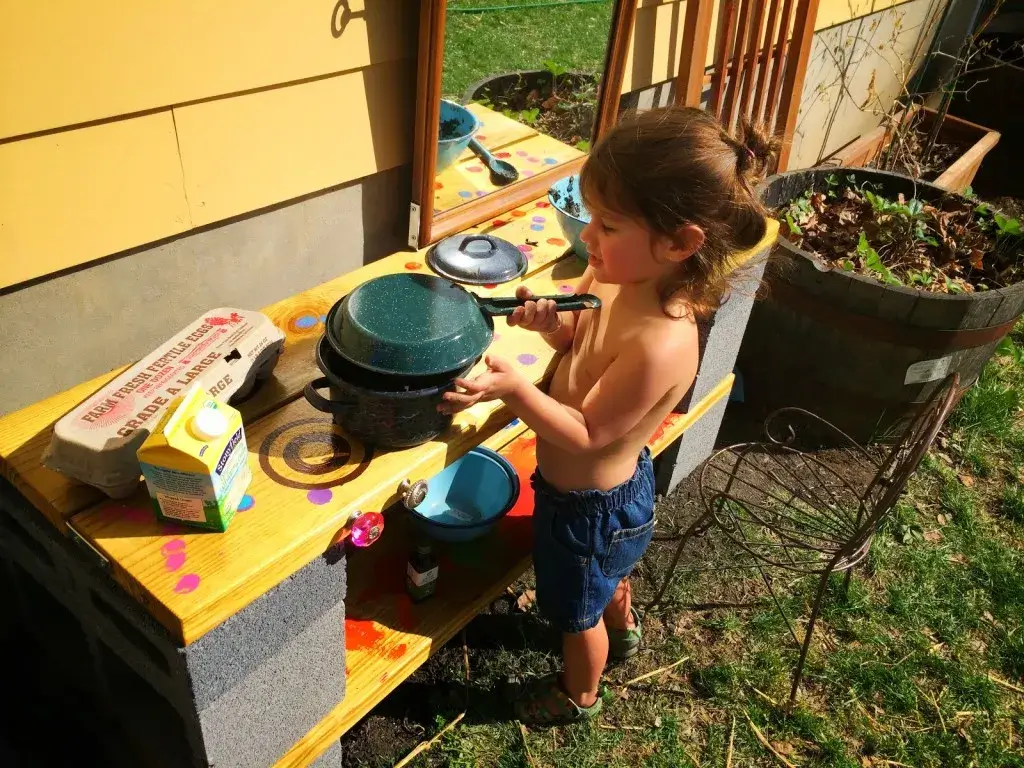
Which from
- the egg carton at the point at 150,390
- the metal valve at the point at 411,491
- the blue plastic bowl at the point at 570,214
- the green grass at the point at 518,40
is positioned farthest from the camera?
the blue plastic bowl at the point at 570,214

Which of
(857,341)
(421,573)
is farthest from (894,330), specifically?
(421,573)

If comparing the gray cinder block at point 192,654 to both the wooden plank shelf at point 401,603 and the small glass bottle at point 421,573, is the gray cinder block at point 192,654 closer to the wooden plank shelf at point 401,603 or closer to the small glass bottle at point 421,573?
the wooden plank shelf at point 401,603

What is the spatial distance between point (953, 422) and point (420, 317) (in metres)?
2.95

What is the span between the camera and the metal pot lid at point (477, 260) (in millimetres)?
2180

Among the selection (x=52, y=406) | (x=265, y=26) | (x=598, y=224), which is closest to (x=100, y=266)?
(x=52, y=406)

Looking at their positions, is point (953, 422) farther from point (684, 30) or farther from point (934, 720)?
point (684, 30)

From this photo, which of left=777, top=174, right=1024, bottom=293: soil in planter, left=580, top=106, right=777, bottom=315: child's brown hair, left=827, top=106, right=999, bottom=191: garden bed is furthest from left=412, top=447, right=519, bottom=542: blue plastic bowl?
left=827, top=106, right=999, bottom=191: garden bed

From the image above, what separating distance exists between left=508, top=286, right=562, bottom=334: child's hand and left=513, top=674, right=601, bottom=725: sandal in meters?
1.06

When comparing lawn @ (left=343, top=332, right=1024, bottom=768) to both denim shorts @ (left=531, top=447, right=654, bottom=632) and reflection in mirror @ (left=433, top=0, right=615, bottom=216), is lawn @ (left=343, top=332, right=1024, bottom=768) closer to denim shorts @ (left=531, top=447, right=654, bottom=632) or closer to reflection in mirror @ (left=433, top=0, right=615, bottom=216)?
denim shorts @ (left=531, top=447, right=654, bottom=632)

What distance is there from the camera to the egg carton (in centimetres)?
137

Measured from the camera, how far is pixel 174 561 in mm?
1350

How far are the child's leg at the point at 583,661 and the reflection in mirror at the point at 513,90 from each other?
124 centimetres

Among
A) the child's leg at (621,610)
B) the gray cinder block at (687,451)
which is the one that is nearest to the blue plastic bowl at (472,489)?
the child's leg at (621,610)

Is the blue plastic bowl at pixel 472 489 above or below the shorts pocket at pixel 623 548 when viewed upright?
below
